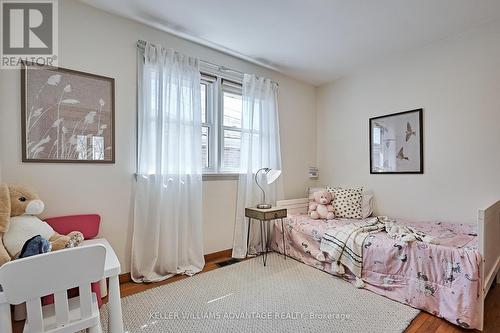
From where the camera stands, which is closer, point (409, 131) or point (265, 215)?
point (265, 215)

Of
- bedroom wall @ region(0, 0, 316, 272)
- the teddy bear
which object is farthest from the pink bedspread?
the teddy bear

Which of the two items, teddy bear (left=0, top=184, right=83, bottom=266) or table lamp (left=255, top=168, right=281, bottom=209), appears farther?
table lamp (left=255, top=168, right=281, bottom=209)

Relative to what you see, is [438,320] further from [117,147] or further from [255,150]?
[117,147]

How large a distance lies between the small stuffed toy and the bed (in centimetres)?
47

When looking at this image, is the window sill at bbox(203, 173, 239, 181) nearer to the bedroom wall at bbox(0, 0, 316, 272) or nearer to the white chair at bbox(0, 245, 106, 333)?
the bedroom wall at bbox(0, 0, 316, 272)

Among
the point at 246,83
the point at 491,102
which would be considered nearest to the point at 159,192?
the point at 246,83

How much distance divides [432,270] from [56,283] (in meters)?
2.42

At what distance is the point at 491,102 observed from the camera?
96.4 inches

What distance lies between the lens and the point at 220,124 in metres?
3.01

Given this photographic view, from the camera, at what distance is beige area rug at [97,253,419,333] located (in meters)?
1.74

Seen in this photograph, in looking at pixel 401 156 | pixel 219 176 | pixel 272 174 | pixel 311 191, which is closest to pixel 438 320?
pixel 401 156

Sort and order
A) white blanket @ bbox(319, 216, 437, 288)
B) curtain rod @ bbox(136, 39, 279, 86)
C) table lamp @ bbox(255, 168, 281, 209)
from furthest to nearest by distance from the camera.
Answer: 1. table lamp @ bbox(255, 168, 281, 209)
2. curtain rod @ bbox(136, 39, 279, 86)
3. white blanket @ bbox(319, 216, 437, 288)

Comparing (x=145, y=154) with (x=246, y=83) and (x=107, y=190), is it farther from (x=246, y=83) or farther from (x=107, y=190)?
(x=246, y=83)

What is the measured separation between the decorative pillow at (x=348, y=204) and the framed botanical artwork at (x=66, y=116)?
264cm
